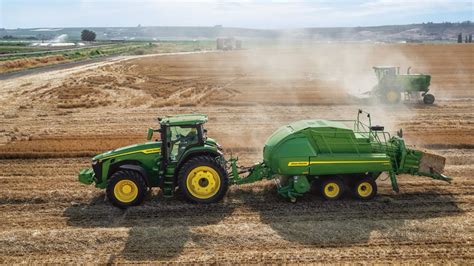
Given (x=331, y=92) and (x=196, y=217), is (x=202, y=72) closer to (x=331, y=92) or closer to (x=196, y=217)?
(x=331, y=92)

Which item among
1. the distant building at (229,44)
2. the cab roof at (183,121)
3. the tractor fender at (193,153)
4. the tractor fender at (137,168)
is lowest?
the tractor fender at (137,168)

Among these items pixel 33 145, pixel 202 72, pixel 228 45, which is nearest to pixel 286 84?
pixel 202 72

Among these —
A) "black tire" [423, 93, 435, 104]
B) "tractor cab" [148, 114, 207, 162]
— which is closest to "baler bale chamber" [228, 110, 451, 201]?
"tractor cab" [148, 114, 207, 162]

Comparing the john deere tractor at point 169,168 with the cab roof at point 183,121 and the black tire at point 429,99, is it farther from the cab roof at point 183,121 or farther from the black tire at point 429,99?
the black tire at point 429,99

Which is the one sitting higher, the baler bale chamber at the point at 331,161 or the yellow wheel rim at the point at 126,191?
the baler bale chamber at the point at 331,161

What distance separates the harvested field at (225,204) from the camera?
905cm

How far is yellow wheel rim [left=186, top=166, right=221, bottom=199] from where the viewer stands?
10938mm

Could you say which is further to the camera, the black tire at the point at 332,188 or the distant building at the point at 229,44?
the distant building at the point at 229,44

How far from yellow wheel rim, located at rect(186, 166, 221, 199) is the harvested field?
380 mm

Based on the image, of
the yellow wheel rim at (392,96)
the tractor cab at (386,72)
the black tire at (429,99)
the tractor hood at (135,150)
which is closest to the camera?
the tractor hood at (135,150)

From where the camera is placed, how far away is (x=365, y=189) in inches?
449

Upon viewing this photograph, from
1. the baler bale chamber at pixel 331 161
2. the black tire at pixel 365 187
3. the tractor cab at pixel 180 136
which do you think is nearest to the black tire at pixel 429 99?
the baler bale chamber at pixel 331 161

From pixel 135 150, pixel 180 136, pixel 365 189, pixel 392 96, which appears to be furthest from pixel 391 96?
pixel 135 150

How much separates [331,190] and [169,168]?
13.1 ft
